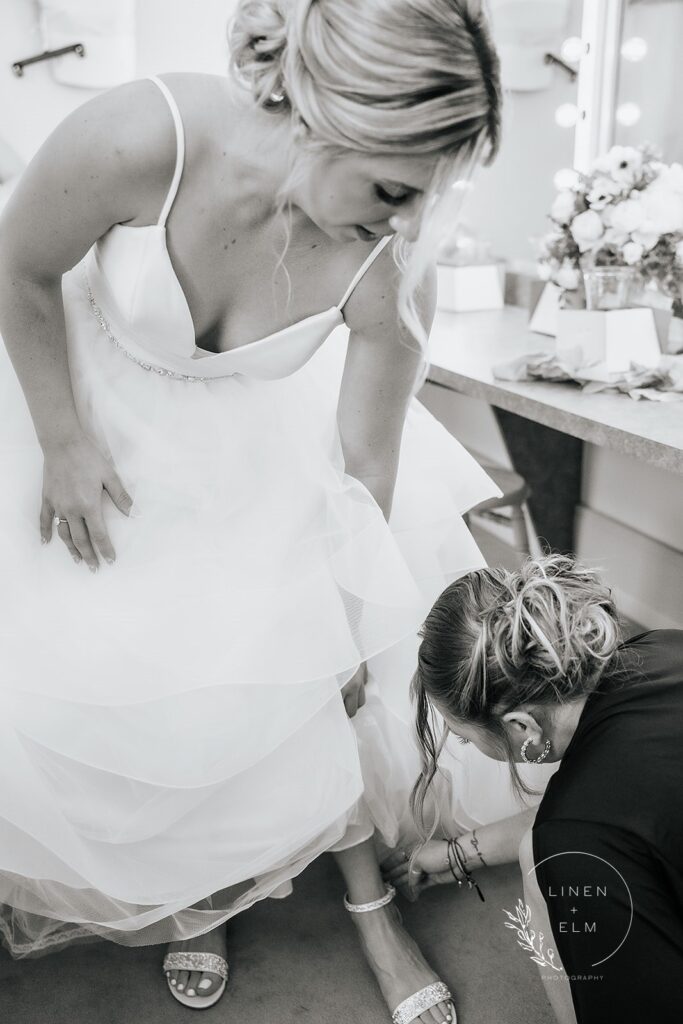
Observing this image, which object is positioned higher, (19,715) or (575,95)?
(575,95)

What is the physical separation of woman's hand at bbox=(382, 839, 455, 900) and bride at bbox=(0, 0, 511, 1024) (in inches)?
3.9

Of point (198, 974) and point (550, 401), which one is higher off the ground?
point (550, 401)

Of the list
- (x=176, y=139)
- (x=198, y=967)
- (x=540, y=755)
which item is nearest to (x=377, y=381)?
(x=176, y=139)

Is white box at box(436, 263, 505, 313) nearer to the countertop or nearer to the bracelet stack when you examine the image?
the countertop

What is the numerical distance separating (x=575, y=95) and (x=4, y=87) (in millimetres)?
2044

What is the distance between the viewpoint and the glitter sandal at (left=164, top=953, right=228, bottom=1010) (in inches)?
54.2

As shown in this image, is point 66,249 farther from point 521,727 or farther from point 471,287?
point 471,287

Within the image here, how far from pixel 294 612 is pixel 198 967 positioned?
597 mm

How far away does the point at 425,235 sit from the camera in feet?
3.33

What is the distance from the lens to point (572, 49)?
255 centimetres

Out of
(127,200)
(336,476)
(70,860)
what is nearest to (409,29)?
(127,200)

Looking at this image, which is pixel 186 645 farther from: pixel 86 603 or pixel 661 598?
pixel 661 598

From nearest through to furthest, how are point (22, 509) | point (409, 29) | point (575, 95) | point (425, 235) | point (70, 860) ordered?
point (409, 29) → point (425, 235) → point (70, 860) → point (22, 509) → point (575, 95)

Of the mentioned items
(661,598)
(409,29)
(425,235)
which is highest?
(409,29)
